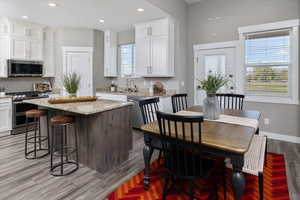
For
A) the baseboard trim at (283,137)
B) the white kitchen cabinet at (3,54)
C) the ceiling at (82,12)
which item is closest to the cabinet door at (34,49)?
the white kitchen cabinet at (3,54)

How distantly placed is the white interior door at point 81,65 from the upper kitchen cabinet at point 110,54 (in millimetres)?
496

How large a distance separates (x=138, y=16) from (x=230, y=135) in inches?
145

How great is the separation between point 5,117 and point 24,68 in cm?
137

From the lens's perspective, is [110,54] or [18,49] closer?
[18,49]

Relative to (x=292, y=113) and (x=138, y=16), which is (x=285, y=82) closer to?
(x=292, y=113)

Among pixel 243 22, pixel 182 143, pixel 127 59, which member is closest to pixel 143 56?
pixel 127 59

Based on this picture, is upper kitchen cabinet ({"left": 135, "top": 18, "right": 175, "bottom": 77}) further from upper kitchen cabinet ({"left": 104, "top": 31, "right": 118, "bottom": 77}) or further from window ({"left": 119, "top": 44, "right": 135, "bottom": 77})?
upper kitchen cabinet ({"left": 104, "top": 31, "right": 118, "bottom": 77})

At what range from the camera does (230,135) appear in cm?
173

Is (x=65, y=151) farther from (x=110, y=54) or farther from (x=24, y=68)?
(x=110, y=54)

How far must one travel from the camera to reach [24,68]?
15.5 ft

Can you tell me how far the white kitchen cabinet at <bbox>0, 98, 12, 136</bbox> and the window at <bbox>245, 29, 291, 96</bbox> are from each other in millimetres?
5560

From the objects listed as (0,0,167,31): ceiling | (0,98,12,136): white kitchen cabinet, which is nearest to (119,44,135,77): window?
(0,0,167,31): ceiling

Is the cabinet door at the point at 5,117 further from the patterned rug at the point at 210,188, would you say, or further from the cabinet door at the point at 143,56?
the patterned rug at the point at 210,188

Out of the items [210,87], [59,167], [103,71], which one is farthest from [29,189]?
[103,71]
